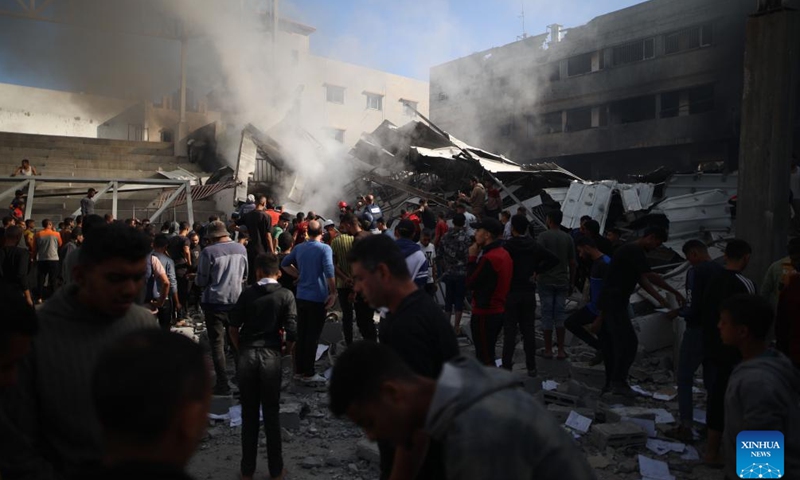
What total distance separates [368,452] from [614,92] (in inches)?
1134

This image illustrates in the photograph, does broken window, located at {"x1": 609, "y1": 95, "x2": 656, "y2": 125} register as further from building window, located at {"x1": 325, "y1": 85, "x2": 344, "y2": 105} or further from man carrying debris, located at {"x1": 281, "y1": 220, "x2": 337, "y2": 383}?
man carrying debris, located at {"x1": 281, "y1": 220, "x2": 337, "y2": 383}

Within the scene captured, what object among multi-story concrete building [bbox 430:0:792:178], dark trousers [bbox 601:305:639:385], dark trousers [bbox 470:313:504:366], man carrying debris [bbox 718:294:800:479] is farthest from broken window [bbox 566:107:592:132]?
man carrying debris [bbox 718:294:800:479]

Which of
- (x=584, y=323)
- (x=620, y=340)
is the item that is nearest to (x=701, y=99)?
(x=584, y=323)

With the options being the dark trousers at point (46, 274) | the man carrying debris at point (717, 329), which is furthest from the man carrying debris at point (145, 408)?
the dark trousers at point (46, 274)

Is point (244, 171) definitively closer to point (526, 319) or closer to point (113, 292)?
point (526, 319)

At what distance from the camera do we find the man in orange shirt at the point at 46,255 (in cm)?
948

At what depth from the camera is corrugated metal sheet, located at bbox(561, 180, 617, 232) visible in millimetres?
14098

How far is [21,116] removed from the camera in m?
27.4

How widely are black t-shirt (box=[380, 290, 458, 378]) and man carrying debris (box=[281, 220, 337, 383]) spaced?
365 cm

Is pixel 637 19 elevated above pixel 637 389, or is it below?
above

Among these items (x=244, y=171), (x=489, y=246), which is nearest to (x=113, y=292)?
(x=489, y=246)

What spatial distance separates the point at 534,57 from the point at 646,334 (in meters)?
28.0

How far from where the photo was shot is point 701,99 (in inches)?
1037

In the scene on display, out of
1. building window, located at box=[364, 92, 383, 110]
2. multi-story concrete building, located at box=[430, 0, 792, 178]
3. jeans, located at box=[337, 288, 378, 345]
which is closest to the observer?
jeans, located at box=[337, 288, 378, 345]
